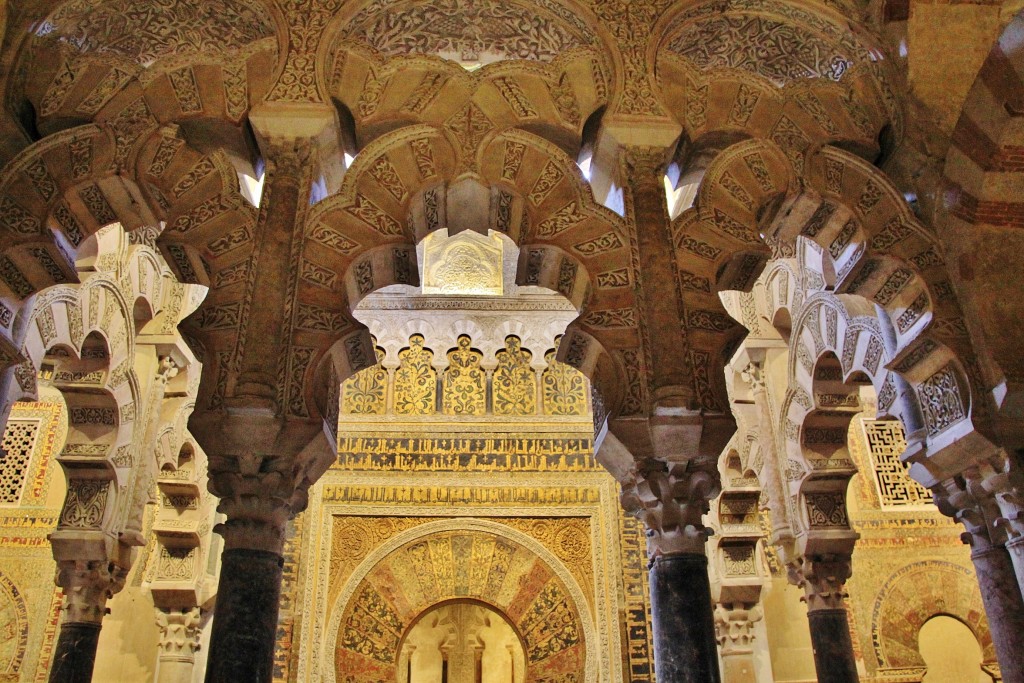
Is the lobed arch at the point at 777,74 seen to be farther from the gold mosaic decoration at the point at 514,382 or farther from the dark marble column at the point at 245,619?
the gold mosaic decoration at the point at 514,382

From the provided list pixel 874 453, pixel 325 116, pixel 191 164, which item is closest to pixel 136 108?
pixel 191 164

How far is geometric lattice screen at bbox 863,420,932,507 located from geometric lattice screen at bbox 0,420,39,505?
9186 millimetres

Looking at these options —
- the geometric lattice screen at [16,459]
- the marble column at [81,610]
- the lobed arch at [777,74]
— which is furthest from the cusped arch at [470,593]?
the lobed arch at [777,74]

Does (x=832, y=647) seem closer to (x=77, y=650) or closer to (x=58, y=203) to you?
(x=77, y=650)

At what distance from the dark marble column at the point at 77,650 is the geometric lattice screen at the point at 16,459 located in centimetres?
295

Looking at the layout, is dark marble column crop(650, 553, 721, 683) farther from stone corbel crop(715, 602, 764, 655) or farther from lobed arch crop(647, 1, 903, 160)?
stone corbel crop(715, 602, 764, 655)

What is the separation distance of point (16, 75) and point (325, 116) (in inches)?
59.1

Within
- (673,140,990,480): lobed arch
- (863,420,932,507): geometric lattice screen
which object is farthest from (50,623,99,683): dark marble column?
(863,420,932,507): geometric lattice screen

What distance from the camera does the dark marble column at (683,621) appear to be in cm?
378

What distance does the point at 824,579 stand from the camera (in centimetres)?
631

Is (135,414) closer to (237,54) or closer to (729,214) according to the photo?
(237,54)

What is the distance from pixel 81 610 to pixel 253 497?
334cm

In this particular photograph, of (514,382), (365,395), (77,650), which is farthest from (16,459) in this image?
(514,382)

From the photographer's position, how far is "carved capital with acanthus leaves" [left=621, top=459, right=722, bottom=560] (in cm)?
405
